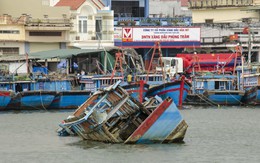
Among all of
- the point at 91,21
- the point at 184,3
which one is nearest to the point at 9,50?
the point at 91,21

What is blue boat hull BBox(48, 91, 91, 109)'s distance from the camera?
6606cm

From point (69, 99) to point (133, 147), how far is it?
24261 mm

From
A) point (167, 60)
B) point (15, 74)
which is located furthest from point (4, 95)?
point (167, 60)

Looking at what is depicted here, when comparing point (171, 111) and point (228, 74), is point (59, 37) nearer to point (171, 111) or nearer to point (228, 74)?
point (228, 74)

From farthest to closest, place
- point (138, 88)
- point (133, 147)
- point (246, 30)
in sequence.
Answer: point (246, 30)
point (138, 88)
point (133, 147)

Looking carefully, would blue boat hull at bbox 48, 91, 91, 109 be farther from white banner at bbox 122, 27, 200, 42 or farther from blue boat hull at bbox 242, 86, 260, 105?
white banner at bbox 122, 27, 200, 42

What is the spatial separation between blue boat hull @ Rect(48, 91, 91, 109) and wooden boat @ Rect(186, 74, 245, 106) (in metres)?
9.07

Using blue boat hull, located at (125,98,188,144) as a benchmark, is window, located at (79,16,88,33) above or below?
above

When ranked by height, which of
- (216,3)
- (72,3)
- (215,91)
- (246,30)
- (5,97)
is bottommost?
(215,91)

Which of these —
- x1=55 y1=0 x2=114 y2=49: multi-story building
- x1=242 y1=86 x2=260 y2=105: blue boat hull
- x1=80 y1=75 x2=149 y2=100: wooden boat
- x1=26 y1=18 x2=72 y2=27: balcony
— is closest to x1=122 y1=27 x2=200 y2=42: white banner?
x1=55 y1=0 x2=114 y2=49: multi-story building

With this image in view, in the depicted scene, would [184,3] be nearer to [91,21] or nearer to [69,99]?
[91,21]

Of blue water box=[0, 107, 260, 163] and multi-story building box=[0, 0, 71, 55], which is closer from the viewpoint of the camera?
blue water box=[0, 107, 260, 163]

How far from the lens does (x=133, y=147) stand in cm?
4228

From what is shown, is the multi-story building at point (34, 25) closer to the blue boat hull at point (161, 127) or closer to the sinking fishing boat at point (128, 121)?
the sinking fishing boat at point (128, 121)
